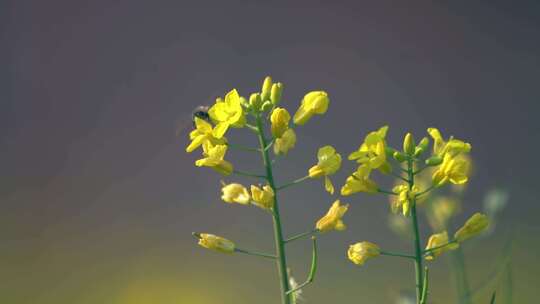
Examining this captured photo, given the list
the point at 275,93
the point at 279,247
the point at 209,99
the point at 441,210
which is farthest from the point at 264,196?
the point at 209,99

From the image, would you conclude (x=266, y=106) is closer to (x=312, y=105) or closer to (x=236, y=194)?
(x=312, y=105)

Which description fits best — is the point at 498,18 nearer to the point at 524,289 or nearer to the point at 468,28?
the point at 468,28

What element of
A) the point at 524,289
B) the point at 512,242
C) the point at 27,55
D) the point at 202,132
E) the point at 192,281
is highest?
the point at 27,55

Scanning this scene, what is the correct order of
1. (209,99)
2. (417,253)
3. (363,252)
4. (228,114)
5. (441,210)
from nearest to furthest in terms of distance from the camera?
(417,253) < (363,252) < (228,114) < (441,210) < (209,99)

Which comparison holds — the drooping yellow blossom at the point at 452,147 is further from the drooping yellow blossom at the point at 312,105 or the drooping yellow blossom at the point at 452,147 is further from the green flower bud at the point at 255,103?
the green flower bud at the point at 255,103

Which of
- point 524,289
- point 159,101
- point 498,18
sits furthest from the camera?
point 498,18

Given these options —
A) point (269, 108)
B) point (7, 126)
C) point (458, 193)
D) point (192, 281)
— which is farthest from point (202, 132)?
point (7, 126)

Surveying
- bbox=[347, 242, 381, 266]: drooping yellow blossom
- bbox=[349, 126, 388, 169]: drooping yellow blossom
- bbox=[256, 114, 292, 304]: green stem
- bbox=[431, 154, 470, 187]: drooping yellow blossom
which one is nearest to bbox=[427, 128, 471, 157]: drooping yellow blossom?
bbox=[431, 154, 470, 187]: drooping yellow blossom

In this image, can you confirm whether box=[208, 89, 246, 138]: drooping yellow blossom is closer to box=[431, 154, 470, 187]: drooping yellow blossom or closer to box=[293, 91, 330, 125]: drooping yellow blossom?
box=[293, 91, 330, 125]: drooping yellow blossom

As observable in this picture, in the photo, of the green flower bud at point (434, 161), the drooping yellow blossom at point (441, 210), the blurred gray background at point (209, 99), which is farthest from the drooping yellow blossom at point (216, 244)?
the blurred gray background at point (209, 99)
